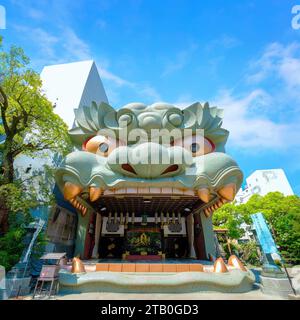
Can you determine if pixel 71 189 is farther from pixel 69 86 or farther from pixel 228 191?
pixel 69 86

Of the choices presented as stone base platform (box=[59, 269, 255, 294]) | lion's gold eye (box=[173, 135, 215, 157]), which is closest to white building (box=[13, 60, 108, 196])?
stone base platform (box=[59, 269, 255, 294])

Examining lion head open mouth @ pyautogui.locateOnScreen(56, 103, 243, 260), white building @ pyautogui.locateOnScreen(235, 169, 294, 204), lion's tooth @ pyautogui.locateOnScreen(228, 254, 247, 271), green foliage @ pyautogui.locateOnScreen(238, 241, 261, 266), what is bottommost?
lion's tooth @ pyautogui.locateOnScreen(228, 254, 247, 271)

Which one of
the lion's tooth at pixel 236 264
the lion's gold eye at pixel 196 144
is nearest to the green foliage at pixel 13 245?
the lion's gold eye at pixel 196 144

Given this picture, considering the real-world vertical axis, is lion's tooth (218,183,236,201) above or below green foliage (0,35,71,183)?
below

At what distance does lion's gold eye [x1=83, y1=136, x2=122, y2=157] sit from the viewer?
35.9 feet

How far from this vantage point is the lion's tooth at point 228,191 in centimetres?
968

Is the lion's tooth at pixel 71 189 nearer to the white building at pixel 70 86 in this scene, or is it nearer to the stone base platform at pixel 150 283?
the stone base platform at pixel 150 283

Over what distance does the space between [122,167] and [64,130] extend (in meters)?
4.54

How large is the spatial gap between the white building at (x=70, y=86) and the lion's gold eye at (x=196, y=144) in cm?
903

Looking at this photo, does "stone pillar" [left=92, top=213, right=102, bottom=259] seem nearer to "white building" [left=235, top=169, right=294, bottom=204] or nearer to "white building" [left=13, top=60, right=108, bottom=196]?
"white building" [left=13, top=60, right=108, bottom=196]

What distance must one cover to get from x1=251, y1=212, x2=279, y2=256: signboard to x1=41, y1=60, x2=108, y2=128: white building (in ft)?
44.3

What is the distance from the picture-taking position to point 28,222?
8.96m

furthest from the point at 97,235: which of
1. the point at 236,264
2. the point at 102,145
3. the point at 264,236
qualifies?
the point at 264,236

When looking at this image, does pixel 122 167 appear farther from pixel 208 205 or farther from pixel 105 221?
pixel 105 221
